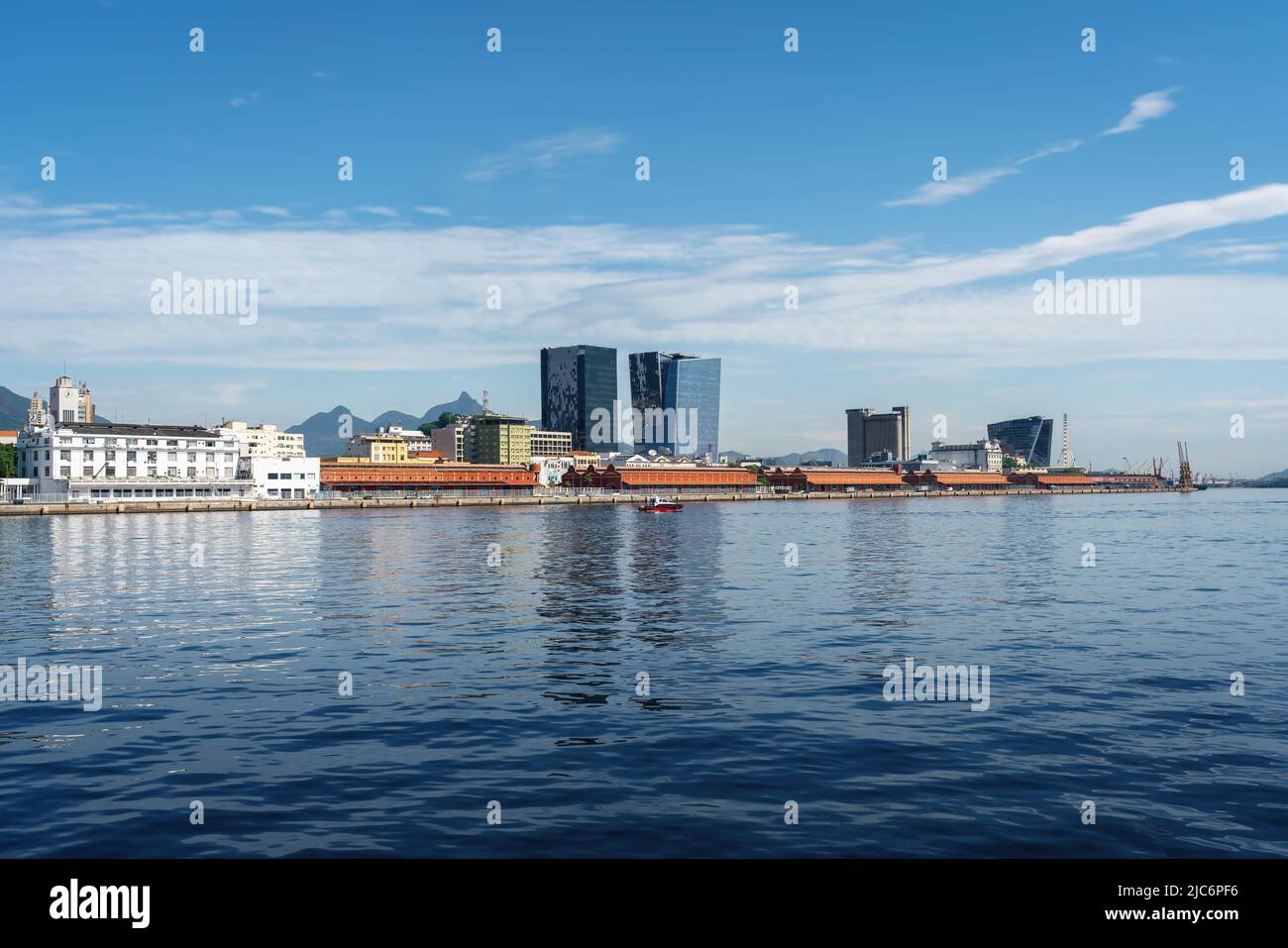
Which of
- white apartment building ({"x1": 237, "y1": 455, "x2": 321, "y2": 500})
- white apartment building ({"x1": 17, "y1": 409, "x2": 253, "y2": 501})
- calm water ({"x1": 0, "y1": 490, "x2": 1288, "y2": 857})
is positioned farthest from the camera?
white apartment building ({"x1": 237, "y1": 455, "x2": 321, "y2": 500})

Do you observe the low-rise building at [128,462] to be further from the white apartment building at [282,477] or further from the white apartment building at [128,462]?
the white apartment building at [282,477]

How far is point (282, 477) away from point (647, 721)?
17430 cm

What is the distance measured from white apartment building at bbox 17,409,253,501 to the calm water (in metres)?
129

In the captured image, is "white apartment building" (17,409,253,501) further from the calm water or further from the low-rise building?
the calm water

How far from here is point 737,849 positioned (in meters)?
12.3

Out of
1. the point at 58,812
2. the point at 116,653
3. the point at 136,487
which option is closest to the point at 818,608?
the point at 116,653

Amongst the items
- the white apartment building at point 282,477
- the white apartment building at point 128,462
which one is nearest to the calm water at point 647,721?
the white apartment building at point 128,462

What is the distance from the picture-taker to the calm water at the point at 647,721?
13.2 metres

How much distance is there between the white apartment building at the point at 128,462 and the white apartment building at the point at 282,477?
2.95 meters

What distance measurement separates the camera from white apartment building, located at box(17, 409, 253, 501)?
157125 millimetres

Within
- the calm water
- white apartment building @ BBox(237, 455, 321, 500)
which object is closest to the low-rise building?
white apartment building @ BBox(237, 455, 321, 500)

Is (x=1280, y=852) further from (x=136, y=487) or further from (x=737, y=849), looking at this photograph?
(x=136, y=487)

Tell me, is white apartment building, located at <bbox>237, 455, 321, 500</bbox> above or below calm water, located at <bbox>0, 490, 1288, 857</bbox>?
above

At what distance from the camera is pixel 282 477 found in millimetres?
179250
